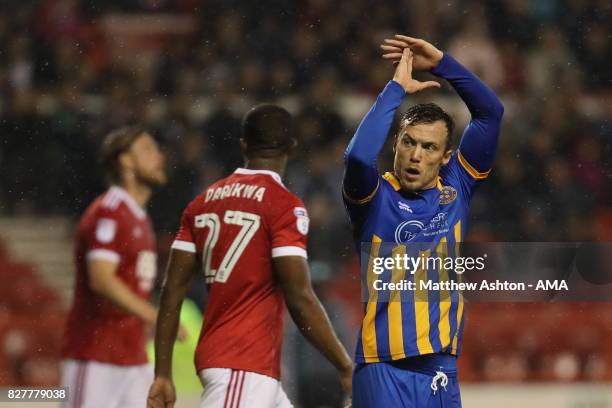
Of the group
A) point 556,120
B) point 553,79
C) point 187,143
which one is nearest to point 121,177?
point 187,143

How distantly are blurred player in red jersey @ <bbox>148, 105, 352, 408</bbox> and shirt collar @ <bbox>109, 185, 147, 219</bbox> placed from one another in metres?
1.62

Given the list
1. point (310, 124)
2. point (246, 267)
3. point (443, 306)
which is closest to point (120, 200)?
point (246, 267)

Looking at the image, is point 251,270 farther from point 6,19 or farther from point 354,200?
point 6,19

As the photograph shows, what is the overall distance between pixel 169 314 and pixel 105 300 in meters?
1.32

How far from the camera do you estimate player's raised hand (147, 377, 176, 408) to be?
14.1ft

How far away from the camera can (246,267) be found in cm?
424

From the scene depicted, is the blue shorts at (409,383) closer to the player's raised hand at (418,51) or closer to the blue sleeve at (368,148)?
the blue sleeve at (368,148)

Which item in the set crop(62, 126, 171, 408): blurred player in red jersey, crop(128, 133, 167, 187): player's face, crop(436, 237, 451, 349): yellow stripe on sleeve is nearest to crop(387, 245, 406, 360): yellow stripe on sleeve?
crop(436, 237, 451, 349): yellow stripe on sleeve

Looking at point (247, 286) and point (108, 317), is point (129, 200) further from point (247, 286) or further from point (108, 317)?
point (247, 286)

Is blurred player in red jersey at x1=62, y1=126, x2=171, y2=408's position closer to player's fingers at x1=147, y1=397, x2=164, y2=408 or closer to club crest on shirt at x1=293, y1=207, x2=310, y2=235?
player's fingers at x1=147, y1=397, x2=164, y2=408

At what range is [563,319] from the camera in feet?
28.3

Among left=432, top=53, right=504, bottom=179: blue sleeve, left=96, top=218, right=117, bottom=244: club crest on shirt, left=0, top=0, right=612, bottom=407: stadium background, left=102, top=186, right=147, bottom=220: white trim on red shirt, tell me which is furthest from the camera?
left=0, top=0, right=612, bottom=407: stadium background

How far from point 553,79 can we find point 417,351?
8.07m

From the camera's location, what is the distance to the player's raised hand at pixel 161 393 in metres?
4.31
